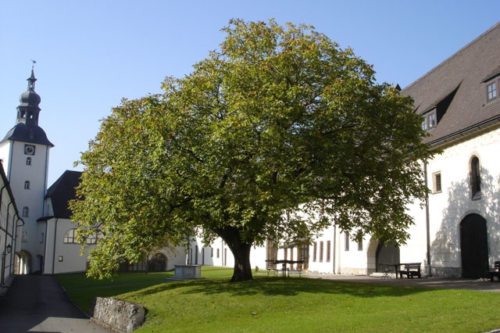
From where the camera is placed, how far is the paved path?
21891 millimetres

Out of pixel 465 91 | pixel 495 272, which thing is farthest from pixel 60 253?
pixel 495 272

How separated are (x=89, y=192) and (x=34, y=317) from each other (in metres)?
5.98

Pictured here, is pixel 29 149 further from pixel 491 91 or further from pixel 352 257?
pixel 491 91

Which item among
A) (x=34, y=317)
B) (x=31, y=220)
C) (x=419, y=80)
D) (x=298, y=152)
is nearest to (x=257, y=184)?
(x=298, y=152)

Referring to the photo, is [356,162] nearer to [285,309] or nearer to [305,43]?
[305,43]

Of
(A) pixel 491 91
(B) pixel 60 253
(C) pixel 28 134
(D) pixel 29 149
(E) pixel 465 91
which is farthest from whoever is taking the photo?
(D) pixel 29 149

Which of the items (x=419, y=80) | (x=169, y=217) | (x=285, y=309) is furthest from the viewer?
(x=419, y=80)

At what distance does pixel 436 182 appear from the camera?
1187 inches

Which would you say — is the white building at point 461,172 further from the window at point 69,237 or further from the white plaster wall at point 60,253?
the window at point 69,237

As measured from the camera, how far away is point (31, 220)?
7025 centimetres

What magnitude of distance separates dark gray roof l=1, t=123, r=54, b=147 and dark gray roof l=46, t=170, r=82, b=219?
183 inches

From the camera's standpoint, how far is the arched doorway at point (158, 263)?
227 feet

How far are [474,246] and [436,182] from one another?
14.9ft

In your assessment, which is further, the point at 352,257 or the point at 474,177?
the point at 352,257
